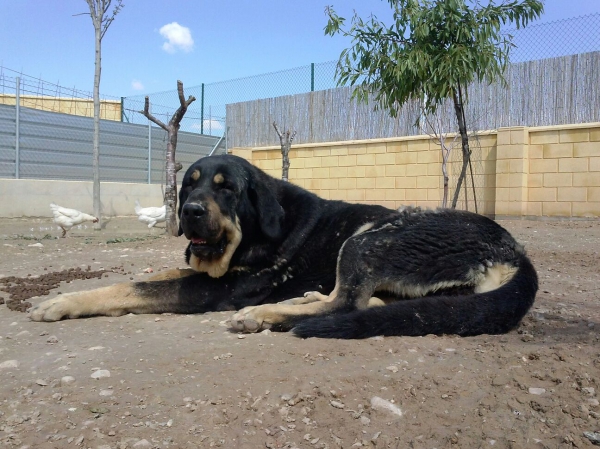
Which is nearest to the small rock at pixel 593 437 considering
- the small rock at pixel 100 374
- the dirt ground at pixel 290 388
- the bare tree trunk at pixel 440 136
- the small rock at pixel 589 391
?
the dirt ground at pixel 290 388

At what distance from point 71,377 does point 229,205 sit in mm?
1800

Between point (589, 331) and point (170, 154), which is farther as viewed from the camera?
point (170, 154)

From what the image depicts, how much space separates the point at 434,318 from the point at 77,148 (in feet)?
49.9

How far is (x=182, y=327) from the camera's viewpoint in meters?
3.72

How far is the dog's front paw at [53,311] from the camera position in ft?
12.5

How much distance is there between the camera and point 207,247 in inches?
160

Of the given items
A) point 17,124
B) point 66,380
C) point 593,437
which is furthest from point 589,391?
point 17,124

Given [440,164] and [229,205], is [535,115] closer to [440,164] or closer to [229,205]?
[440,164]

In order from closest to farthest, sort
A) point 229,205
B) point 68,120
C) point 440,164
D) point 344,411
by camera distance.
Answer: point 344,411, point 229,205, point 440,164, point 68,120

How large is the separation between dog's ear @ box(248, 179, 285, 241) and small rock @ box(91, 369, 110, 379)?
177 centimetres

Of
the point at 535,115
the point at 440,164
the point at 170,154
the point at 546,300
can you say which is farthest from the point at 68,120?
the point at 546,300

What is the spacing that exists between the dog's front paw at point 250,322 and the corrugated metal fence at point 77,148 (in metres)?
13.1

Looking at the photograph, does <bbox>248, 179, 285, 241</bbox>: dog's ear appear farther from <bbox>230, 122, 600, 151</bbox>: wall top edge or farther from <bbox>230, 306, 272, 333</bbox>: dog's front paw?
<bbox>230, 122, 600, 151</bbox>: wall top edge

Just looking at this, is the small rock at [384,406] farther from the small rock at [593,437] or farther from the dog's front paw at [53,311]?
the dog's front paw at [53,311]
